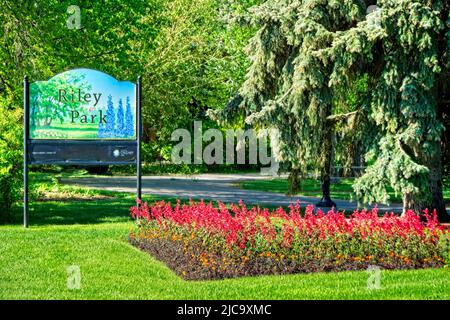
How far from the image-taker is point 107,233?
13945mm

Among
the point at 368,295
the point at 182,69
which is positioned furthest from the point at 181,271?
the point at 182,69

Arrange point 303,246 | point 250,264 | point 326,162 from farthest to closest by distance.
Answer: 1. point 326,162
2. point 303,246
3. point 250,264

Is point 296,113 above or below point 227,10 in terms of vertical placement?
below

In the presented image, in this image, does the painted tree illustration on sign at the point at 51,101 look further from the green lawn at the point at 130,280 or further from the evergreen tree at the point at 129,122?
the green lawn at the point at 130,280

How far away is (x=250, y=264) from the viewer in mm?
10453

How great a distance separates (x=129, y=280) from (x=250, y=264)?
183 cm

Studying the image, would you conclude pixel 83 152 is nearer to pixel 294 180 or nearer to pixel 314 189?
pixel 294 180

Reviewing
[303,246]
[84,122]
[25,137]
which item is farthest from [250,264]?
[25,137]

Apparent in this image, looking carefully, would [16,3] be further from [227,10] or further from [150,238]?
[227,10]

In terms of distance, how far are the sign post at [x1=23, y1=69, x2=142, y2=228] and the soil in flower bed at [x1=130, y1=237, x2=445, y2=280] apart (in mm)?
4722

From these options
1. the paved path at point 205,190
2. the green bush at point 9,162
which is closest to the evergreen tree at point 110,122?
the green bush at point 9,162

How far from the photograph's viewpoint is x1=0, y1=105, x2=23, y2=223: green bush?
15477 mm

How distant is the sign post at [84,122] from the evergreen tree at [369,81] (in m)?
Answer: 2.82
